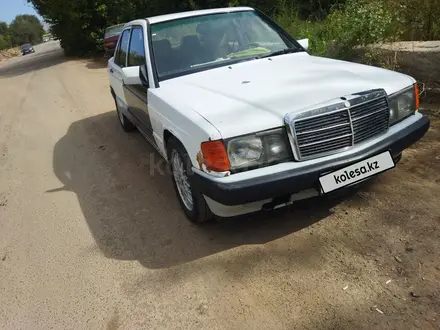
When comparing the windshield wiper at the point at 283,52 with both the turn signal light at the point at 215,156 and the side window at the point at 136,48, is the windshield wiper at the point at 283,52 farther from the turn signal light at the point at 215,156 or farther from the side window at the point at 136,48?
the turn signal light at the point at 215,156

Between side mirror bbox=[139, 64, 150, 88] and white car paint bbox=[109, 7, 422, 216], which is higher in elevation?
side mirror bbox=[139, 64, 150, 88]

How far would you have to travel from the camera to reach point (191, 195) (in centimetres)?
351

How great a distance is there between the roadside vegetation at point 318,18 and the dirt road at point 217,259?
6.69 feet

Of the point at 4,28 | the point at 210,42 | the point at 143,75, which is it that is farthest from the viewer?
the point at 4,28

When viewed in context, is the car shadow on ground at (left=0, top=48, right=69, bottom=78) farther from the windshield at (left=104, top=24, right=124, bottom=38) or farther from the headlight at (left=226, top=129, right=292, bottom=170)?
the headlight at (left=226, top=129, right=292, bottom=170)

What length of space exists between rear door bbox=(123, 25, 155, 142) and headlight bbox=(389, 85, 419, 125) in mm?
2225

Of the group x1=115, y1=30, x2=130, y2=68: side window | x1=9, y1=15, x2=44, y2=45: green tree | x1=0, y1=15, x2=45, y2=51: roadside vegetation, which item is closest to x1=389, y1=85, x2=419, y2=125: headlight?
x1=115, y1=30, x2=130, y2=68: side window

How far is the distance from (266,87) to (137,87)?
173 cm

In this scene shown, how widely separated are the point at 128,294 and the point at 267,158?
4.43 feet

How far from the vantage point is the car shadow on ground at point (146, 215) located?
133 inches

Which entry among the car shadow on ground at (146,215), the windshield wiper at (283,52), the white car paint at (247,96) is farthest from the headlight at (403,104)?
the windshield wiper at (283,52)

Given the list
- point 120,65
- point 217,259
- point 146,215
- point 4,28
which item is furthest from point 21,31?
point 217,259

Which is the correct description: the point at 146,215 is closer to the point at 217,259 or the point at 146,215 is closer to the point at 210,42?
the point at 217,259

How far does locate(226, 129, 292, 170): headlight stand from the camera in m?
2.88
